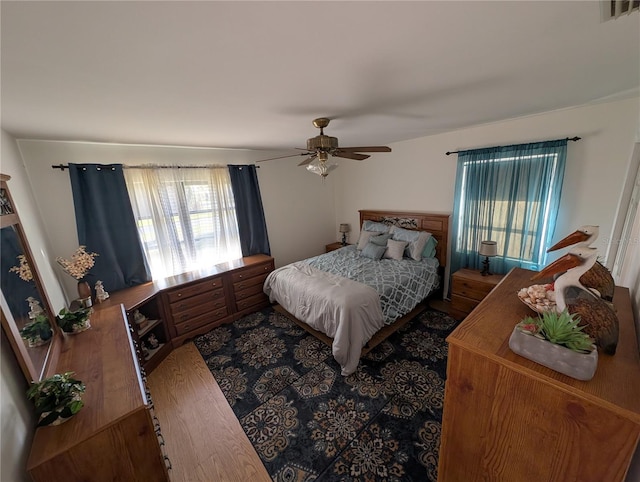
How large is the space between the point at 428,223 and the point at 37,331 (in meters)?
3.86

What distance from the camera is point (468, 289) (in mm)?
2748

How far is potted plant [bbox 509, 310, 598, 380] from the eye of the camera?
688 millimetres

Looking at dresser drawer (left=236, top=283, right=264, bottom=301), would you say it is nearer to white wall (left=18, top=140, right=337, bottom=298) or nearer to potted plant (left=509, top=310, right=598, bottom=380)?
white wall (left=18, top=140, right=337, bottom=298)

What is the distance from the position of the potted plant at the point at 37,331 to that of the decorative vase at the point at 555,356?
2.11 meters

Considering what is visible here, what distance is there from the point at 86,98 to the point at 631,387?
2.66 metres

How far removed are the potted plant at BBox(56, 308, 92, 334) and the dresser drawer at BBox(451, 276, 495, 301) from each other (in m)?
3.54

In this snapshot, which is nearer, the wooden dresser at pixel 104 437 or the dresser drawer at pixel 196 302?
the wooden dresser at pixel 104 437

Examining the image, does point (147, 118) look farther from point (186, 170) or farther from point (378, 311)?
point (378, 311)

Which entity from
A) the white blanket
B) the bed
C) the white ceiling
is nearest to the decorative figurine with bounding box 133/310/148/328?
the bed

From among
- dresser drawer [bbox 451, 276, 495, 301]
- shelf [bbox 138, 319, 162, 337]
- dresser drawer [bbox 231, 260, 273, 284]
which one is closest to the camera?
shelf [bbox 138, 319, 162, 337]

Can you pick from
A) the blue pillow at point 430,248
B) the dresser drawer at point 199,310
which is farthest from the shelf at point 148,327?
the blue pillow at point 430,248

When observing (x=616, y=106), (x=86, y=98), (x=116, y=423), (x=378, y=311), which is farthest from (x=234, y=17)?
(x=616, y=106)

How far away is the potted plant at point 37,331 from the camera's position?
3.82ft

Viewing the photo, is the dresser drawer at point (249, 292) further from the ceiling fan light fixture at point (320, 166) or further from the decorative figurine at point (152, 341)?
the ceiling fan light fixture at point (320, 166)
